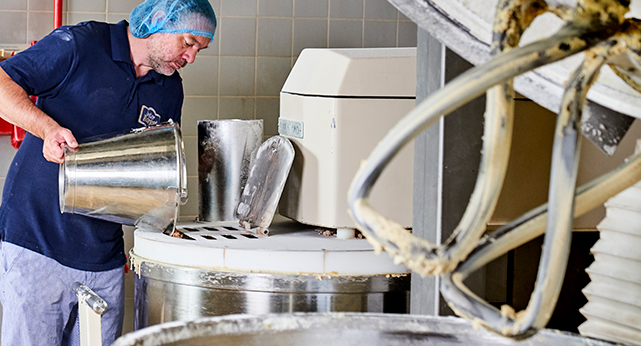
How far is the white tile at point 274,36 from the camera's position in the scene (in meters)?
2.52

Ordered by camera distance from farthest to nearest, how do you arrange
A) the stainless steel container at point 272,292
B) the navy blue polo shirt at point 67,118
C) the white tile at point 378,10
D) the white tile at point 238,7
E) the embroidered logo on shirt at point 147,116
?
the white tile at point 378,10, the white tile at point 238,7, the embroidered logo on shirt at point 147,116, the navy blue polo shirt at point 67,118, the stainless steel container at point 272,292

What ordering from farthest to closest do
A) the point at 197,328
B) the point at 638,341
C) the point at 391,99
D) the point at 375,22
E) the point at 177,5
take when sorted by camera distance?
the point at 375,22 → the point at 177,5 → the point at 391,99 → the point at 638,341 → the point at 197,328

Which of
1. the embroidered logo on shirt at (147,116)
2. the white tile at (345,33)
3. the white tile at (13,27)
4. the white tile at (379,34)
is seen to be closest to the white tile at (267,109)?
the white tile at (345,33)

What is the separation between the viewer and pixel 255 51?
8.27ft

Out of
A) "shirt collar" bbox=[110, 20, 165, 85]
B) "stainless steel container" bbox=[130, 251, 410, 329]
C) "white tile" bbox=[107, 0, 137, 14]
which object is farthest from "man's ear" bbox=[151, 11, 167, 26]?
"white tile" bbox=[107, 0, 137, 14]

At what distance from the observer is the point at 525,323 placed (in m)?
0.37

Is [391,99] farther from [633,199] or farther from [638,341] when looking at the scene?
[638,341]

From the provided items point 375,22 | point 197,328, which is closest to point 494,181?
point 197,328

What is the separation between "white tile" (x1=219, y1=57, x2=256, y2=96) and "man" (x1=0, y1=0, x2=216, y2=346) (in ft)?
2.37

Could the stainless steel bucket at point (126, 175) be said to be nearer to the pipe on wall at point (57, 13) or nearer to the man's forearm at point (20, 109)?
the man's forearm at point (20, 109)

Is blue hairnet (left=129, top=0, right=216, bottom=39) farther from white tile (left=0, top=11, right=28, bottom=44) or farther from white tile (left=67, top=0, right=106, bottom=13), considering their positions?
white tile (left=0, top=11, right=28, bottom=44)

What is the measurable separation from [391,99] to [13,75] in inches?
36.9

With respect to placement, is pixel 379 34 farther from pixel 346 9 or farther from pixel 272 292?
pixel 272 292

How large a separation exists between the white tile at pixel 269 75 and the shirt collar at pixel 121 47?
0.74 m
